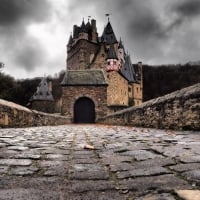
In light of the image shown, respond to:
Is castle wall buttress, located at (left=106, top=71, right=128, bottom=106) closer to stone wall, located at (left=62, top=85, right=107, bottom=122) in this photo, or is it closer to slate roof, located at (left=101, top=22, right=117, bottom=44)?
slate roof, located at (left=101, top=22, right=117, bottom=44)

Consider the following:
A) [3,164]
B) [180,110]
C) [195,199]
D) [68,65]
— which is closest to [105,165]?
[3,164]

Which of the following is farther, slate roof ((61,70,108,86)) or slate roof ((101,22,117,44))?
slate roof ((101,22,117,44))

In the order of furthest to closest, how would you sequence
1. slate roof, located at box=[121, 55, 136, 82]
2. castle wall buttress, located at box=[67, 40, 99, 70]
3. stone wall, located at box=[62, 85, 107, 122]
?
1. slate roof, located at box=[121, 55, 136, 82]
2. castle wall buttress, located at box=[67, 40, 99, 70]
3. stone wall, located at box=[62, 85, 107, 122]

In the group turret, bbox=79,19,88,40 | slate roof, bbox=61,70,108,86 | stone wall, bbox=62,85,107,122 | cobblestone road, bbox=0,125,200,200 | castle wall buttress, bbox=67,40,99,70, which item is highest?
turret, bbox=79,19,88,40

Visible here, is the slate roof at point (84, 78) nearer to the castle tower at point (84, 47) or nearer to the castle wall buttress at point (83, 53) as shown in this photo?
the castle tower at point (84, 47)

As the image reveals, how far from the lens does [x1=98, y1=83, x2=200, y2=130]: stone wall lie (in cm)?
615

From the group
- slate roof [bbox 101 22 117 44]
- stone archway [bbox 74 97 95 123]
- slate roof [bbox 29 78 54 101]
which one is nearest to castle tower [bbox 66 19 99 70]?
slate roof [bbox 101 22 117 44]

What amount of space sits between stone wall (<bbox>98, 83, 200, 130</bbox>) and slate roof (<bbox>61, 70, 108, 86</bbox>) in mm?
18978

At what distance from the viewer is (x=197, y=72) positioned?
93.8 m

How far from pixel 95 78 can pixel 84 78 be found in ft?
3.84

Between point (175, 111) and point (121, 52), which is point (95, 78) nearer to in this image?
point (175, 111)

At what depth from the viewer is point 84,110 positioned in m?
28.3

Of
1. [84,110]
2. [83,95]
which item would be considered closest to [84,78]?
[83,95]

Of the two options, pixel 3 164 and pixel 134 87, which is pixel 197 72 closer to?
pixel 134 87
